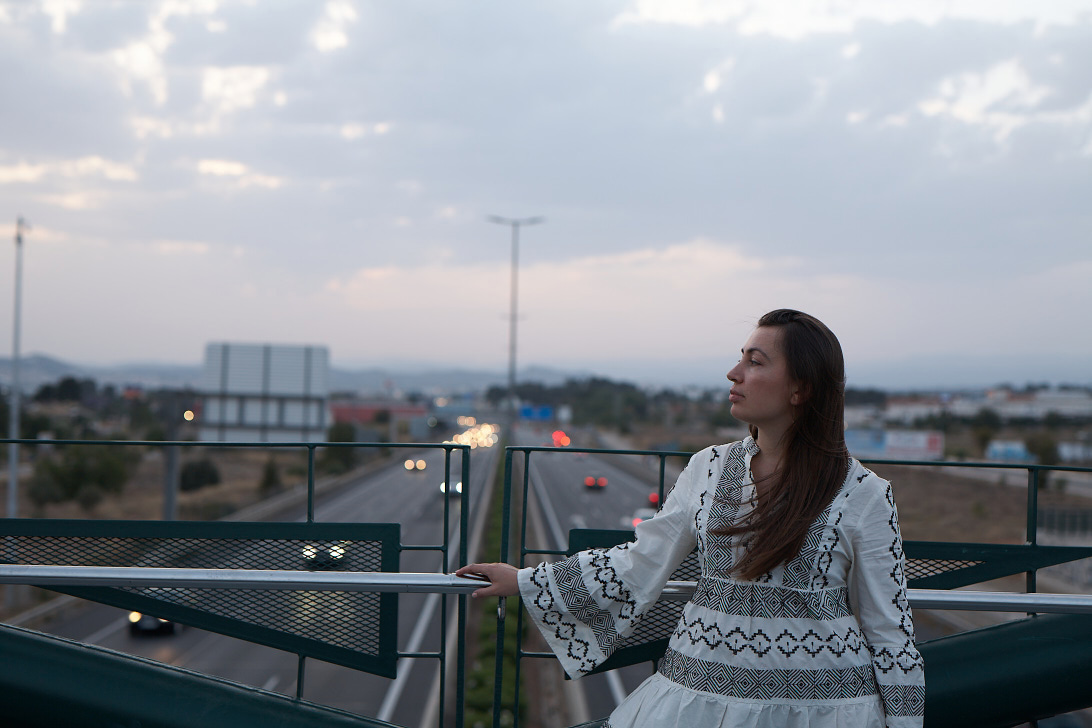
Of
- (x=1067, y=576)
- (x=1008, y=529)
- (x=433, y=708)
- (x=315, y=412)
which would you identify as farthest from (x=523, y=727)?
(x=1008, y=529)

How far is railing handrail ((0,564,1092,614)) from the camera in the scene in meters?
2.36

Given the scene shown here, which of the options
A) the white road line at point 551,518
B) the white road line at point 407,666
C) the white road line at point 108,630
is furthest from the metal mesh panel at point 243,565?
the white road line at point 551,518

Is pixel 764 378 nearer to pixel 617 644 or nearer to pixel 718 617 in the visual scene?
pixel 718 617

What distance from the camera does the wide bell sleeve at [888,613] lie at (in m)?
1.83

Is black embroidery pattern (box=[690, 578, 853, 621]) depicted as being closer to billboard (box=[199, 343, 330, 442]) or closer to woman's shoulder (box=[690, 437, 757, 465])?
woman's shoulder (box=[690, 437, 757, 465])

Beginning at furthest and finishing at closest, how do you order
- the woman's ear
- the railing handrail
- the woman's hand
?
1. the railing handrail
2. the woman's hand
3. the woman's ear

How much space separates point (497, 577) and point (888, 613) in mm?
980

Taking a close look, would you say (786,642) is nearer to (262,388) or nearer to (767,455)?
(767,455)

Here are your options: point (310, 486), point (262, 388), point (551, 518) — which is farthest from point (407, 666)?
point (310, 486)

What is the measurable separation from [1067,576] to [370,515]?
20176mm

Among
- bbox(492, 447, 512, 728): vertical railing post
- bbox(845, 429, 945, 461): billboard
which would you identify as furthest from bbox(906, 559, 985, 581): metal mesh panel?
bbox(845, 429, 945, 461): billboard

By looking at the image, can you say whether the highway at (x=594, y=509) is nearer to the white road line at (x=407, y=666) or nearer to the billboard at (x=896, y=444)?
the white road line at (x=407, y=666)

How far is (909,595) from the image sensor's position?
7.79 ft

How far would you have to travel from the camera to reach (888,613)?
1.84 m
